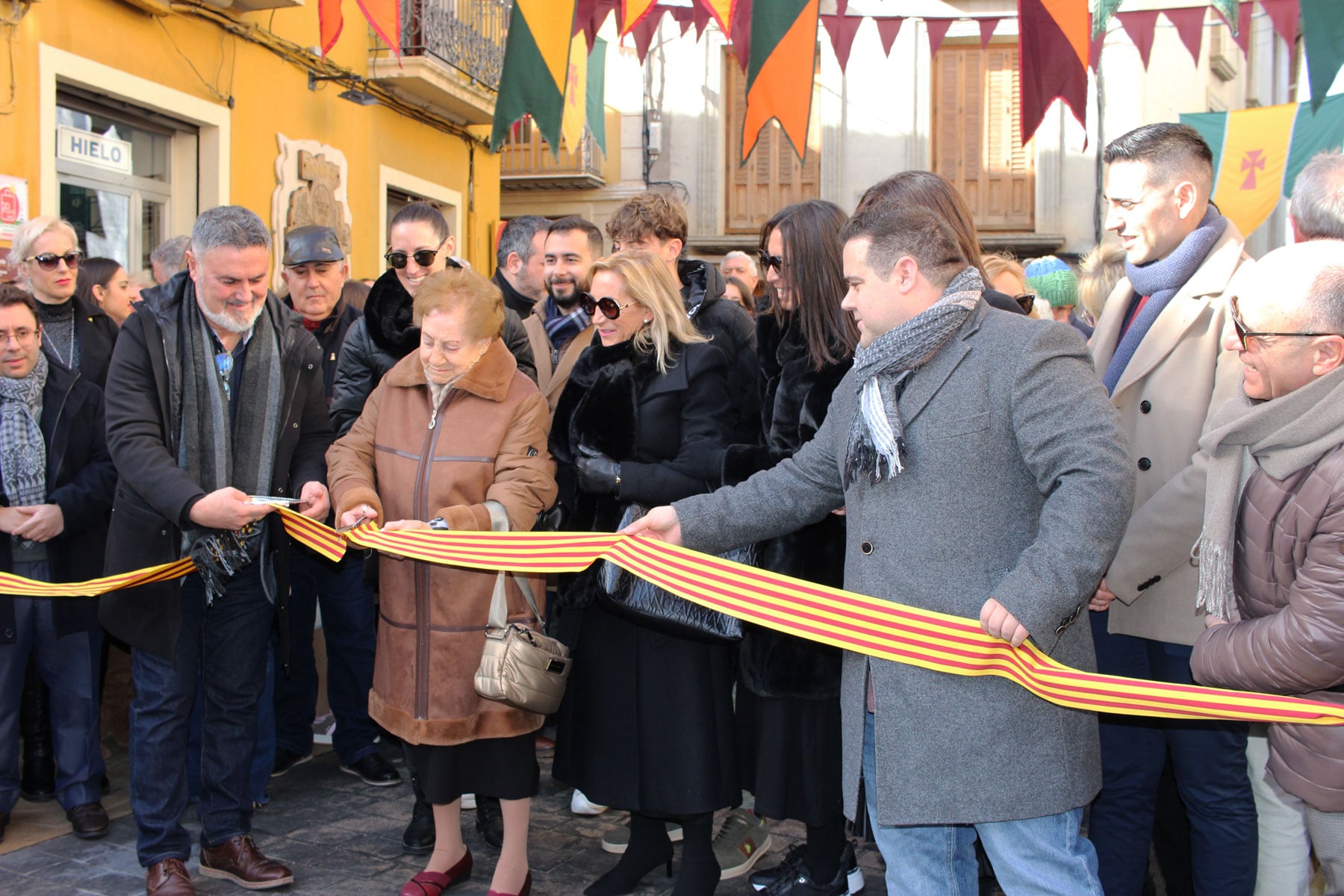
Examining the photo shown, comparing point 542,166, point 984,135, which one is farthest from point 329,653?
point 984,135

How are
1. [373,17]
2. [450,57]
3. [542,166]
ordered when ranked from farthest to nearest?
[542,166], [450,57], [373,17]

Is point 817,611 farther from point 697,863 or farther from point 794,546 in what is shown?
point 697,863

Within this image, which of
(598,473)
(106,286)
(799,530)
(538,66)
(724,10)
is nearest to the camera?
(799,530)

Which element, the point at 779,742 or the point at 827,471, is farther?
the point at 779,742

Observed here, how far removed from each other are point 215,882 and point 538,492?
5.73 feet

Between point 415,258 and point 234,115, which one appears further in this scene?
point 234,115

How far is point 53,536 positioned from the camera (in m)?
4.35

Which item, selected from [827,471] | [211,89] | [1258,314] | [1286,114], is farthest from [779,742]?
[1286,114]

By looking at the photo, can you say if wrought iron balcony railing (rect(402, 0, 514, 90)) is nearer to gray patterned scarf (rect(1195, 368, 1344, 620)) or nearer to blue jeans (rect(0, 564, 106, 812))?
blue jeans (rect(0, 564, 106, 812))

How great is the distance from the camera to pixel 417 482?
12.2 feet

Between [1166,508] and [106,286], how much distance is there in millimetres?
5099

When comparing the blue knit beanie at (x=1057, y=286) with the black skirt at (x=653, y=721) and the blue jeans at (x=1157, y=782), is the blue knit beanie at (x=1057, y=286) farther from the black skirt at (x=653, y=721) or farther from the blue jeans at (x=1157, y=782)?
the black skirt at (x=653, y=721)

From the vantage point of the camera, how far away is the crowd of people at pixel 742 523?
8.38 feet

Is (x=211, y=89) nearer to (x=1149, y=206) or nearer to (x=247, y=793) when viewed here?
(x=247, y=793)
